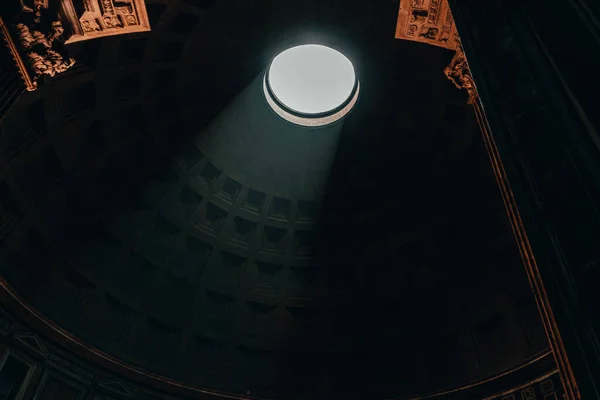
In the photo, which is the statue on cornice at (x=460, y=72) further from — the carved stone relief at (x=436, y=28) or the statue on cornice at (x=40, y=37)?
the statue on cornice at (x=40, y=37)

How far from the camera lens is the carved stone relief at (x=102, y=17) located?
478 inches

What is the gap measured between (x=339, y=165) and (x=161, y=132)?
24.2 feet

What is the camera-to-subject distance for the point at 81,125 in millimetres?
16297

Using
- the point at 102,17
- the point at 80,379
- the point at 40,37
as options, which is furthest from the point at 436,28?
the point at 80,379

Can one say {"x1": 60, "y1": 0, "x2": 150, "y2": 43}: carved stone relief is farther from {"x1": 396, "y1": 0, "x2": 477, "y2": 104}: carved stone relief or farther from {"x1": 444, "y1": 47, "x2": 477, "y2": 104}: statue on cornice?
{"x1": 444, "y1": 47, "x2": 477, "y2": 104}: statue on cornice

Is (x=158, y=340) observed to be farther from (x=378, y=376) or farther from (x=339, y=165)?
(x=339, y=165)

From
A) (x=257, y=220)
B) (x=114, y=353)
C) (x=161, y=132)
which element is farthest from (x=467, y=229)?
(x=114, y=353)

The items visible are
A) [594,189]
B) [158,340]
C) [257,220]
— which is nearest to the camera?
[594,189]

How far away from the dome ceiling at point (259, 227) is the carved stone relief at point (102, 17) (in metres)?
1.39

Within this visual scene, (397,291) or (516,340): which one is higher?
(397,291)

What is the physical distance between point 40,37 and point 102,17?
98.1 inches

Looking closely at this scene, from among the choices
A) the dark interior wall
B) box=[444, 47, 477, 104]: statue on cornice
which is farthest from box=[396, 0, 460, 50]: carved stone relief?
the dark interior wall

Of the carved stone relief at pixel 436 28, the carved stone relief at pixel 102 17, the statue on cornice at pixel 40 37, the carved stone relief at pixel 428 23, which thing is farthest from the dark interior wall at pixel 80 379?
the carved stone relief at pixel 428 23

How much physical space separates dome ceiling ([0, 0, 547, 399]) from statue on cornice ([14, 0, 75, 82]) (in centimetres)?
318
